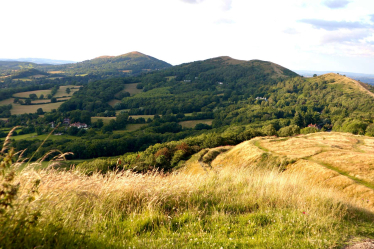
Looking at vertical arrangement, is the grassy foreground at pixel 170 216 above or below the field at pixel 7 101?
above

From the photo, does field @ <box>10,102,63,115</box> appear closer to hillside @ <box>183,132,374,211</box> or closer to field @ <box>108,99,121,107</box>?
field @ <box>108,99,121,107</box>

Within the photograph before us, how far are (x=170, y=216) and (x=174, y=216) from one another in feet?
0.49

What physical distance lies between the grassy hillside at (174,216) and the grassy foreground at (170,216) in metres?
0.02

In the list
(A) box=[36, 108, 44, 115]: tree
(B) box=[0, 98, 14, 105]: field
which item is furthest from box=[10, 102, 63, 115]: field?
(B) box=[0, 98, 14, 105]: field

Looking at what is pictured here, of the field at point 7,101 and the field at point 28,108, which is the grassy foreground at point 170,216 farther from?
the field at point 7,101

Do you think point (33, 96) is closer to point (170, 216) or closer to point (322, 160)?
point (322, 160)

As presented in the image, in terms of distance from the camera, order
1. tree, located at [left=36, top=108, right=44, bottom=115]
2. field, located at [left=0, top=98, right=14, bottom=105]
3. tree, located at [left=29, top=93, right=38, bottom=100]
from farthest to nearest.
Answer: tree, located at [left=29, top=93, right=38, bottom=100] < field, located at [left=0, top=98, right=14, bottom=105] < tree, located at [left=36, top=108, right=44, bottom=115]

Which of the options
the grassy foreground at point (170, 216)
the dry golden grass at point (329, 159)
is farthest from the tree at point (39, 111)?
the grassy foreground at point (170, 216)

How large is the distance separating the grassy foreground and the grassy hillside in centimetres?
2

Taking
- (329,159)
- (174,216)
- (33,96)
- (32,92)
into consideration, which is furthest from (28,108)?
(174,216)

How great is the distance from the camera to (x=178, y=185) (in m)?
6.43

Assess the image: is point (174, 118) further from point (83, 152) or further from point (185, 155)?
point (185, 155)

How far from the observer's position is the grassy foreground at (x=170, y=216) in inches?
144

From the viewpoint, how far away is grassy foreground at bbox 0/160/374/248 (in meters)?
3.66
